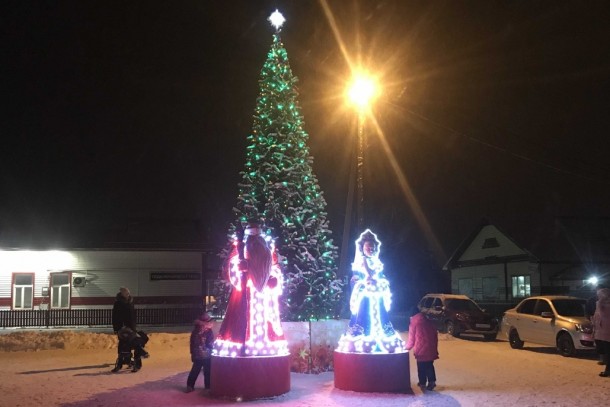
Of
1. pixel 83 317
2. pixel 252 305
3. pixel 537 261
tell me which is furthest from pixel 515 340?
pixel 83 317

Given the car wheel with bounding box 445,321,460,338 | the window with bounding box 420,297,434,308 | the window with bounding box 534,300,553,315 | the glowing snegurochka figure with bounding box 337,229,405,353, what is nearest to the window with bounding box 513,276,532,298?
the window with bounding box 420,297,434,308

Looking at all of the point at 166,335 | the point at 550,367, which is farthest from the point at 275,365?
the point at 166,335

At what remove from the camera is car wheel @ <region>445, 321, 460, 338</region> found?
2400cm

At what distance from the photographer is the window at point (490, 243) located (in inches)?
1713

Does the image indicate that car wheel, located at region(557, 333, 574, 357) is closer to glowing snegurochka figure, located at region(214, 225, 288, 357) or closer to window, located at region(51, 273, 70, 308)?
glowing snegurochka figure, located at region(214, 225, 288, 357)

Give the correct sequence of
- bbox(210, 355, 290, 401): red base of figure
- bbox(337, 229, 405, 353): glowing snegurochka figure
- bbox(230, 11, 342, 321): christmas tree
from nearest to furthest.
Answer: bbox(210, 355, 290, 401): red base of figure
bbox(337, 229, 405, 353): glowing snegurochka figure
bbox(230, 11, 342, 321): christmas tree

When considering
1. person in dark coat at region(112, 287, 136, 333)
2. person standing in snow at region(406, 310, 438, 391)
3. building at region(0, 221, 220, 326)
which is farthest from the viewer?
building at region(0, 221, 220, 326)

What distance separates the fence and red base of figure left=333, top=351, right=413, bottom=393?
20566mm

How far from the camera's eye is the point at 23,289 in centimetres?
3188

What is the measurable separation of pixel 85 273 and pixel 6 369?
1757cm

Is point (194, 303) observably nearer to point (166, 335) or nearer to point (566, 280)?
point (166, 335)

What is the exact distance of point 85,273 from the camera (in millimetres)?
32062

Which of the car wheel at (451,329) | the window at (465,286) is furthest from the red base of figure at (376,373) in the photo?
the window at (465,286)

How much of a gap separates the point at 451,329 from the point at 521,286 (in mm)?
17930
